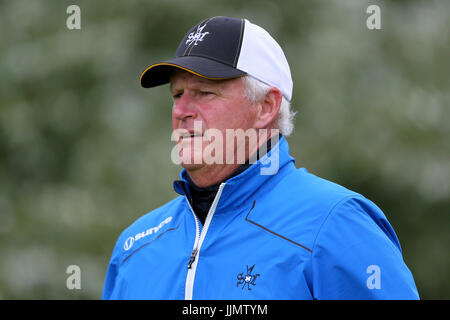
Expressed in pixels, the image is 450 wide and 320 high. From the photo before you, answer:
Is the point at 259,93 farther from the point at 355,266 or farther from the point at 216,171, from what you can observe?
the point at 355,266

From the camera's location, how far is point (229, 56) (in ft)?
7.46

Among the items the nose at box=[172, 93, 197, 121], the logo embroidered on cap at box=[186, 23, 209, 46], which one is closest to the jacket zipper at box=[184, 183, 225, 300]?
the nose at box=[172, 93, 197, 121]

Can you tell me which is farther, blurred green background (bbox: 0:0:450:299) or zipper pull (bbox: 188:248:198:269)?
blurred green background (bbox: 0:0:450:299)

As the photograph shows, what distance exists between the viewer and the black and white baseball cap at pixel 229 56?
2.24m

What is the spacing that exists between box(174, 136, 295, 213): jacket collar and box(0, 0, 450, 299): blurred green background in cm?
396

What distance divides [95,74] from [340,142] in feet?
9.95

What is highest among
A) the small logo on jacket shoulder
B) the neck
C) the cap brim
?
the cap brim

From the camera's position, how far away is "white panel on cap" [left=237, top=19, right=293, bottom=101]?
228cm

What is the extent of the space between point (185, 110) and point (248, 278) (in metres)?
0.68

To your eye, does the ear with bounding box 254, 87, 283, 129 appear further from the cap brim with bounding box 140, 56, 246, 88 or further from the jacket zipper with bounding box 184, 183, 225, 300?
the jacket zipper with bounding box 184, 183, 225, 300

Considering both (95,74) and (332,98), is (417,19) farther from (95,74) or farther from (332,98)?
(95,74)

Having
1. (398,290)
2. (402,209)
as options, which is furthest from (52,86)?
(398,290)

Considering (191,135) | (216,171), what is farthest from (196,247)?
(191,135)

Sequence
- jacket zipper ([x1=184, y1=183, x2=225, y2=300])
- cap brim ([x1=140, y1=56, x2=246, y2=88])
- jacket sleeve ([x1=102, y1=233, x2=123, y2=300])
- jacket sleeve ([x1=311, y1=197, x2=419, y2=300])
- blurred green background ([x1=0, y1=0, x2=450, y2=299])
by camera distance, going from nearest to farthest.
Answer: jacket sleeve ([x1=311, y1=197, x2=419, y2=300])
jacket zipper ([x1=184, y1=183, x2=225, y2=300])
cap brim ([x1=140, y1=56, x2=246, y2=88])
jacket sleeve ([x1=102, y1=233, x2=123, y2=300])
blurred green background ([x1=0, y1=0, x2=450, y2=299])
